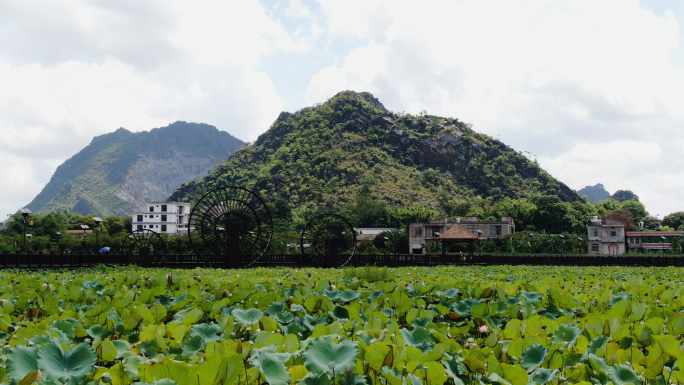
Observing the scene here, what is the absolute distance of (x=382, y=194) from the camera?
9131 centimetres

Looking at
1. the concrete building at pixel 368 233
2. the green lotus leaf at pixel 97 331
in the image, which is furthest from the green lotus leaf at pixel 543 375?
the concrete building at pixel 368 233

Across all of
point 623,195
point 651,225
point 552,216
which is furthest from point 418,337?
point 623,195

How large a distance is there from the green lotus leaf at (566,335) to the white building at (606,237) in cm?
6580

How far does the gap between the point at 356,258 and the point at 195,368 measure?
21911 millimetres

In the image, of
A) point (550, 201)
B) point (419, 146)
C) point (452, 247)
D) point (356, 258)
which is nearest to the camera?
point (356, 258)

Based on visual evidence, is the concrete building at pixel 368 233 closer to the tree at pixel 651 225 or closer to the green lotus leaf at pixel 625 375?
the tree at pixel 651 225

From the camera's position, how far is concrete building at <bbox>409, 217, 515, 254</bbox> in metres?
61.5

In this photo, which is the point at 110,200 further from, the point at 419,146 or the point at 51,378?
the point at 51,378

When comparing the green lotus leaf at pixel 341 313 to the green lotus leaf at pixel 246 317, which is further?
the green lotus leaf at pixel 341 313

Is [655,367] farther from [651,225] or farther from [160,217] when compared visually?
[651,225]

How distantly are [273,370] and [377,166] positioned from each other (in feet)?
325

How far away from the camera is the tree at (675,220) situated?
92.9 meters

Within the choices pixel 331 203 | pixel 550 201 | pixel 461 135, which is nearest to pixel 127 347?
pixel 550 201

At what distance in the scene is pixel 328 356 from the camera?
63.2 inches
